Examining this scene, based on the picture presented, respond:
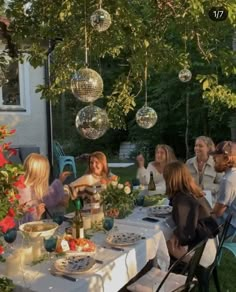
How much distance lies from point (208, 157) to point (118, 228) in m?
2.08

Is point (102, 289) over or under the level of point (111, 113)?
under

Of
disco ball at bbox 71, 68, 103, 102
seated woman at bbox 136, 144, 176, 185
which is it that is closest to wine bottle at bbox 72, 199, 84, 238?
disco ball at bbox 71, 68, 103, 102

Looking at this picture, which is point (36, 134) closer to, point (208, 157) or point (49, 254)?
point (208, 157)

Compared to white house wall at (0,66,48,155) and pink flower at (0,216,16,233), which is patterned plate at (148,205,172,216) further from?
white house wall at (0,66,48,155)

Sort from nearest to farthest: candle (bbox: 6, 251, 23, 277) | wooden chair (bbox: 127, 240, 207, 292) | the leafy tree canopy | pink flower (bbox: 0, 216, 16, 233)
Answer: pink flower (bbox: 0, 216, 16, 233), candle (bbox: 6, 251, 23, 277), wooden chair (bbox: 127, 240, 207, 292), the leafy tree canopy

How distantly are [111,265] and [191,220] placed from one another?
2.96ft

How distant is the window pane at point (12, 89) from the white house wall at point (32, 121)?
0.29 m

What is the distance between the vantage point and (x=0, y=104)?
28.6 feet

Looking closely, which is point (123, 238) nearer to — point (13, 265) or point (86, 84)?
point (13, 265)

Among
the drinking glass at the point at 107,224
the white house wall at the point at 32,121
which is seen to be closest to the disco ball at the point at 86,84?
the drinking glass at the point at 107,224

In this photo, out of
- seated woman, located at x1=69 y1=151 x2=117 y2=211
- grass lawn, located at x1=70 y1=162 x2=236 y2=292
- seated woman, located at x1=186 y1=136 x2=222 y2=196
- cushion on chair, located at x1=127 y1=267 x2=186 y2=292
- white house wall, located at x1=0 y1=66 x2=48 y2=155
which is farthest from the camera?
white house wall, located at x1=0 y1=66 x2=48 y2=155

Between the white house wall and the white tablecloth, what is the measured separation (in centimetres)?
675

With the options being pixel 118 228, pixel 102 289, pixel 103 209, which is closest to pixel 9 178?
pixel 102 289

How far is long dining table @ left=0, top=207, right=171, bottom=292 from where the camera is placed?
1920mm
